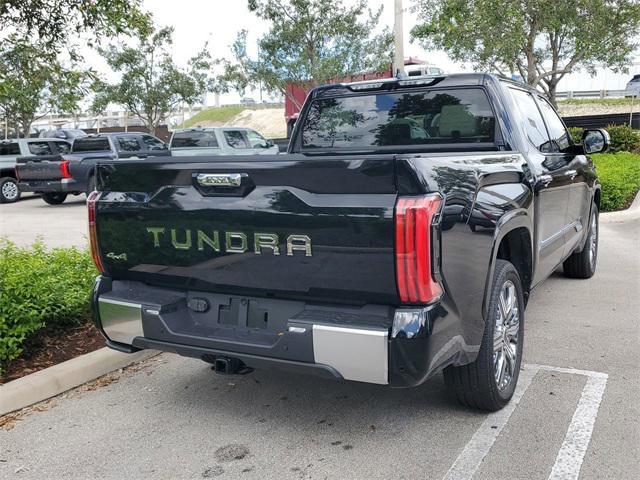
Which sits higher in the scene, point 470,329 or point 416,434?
point 470,329

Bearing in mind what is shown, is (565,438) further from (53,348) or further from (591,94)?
(591,94)

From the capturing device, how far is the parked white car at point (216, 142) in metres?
16.2

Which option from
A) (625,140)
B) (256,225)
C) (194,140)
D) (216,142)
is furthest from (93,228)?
(625,140)

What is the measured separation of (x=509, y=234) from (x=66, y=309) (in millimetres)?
3283

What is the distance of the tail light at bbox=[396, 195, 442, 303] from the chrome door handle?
1896mm

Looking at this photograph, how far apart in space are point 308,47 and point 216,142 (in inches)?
319

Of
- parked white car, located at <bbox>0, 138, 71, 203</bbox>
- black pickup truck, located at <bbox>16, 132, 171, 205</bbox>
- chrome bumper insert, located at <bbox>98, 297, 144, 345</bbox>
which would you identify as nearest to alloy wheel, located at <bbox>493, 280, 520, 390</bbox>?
chrome bumper insert, located at <bbox>98, 297, 144, 345</bbox>

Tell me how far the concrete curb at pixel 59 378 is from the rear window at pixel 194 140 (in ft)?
40.0

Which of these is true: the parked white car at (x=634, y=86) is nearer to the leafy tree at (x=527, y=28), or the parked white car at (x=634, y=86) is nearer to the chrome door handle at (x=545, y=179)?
the leafy tree at (x=527, y=28)

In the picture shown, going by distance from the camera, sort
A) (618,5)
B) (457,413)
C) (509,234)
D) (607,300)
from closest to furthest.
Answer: (457,413) < (509,234) < (607,300) < (618,5)

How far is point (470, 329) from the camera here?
3.16 metres

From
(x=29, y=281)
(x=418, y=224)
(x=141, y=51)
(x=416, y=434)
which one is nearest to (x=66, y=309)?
(x=29, y=281)

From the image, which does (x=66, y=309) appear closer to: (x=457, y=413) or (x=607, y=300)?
(x=457, y=413)

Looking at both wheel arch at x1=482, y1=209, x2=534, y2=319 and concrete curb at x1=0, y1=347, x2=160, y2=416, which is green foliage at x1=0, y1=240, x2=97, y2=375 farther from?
wheel arch at x1=482, y1=209, x2=534, y2=319
